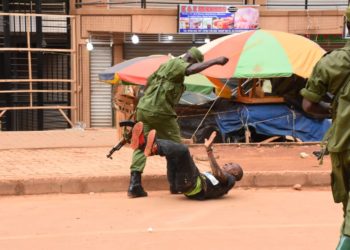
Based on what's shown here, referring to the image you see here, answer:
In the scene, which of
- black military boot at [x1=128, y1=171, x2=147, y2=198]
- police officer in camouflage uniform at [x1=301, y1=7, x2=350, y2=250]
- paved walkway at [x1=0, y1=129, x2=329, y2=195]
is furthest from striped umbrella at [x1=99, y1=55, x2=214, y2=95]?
police officer in camouflage uniform at [x1=301, y1=7, x2=350, y2=250]

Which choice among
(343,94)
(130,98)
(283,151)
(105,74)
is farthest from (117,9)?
(343,94)

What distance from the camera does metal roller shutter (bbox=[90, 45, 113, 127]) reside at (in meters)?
18.5

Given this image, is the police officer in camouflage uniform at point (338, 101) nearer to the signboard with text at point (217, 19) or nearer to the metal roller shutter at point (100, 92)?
the signboard with text at point (217, 19)

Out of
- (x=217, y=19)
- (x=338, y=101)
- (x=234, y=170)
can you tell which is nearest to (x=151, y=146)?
(x=234, y=170)

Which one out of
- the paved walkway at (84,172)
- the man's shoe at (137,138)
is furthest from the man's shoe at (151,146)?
the paved walkway at (84,172)

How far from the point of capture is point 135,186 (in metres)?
7.31

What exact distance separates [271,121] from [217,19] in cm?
692

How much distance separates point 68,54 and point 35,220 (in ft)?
40.0

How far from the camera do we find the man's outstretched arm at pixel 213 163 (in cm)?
684

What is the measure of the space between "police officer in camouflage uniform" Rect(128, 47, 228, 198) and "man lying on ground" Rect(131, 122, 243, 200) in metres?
0.17

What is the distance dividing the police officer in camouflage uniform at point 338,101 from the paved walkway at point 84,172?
4.36 meters

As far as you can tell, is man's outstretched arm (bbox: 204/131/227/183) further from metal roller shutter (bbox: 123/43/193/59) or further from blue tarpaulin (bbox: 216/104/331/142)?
metal roller shutter (bbox: 123/43/193/59)

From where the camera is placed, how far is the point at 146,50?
63.1 feet

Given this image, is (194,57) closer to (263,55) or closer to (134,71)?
(263,55)
